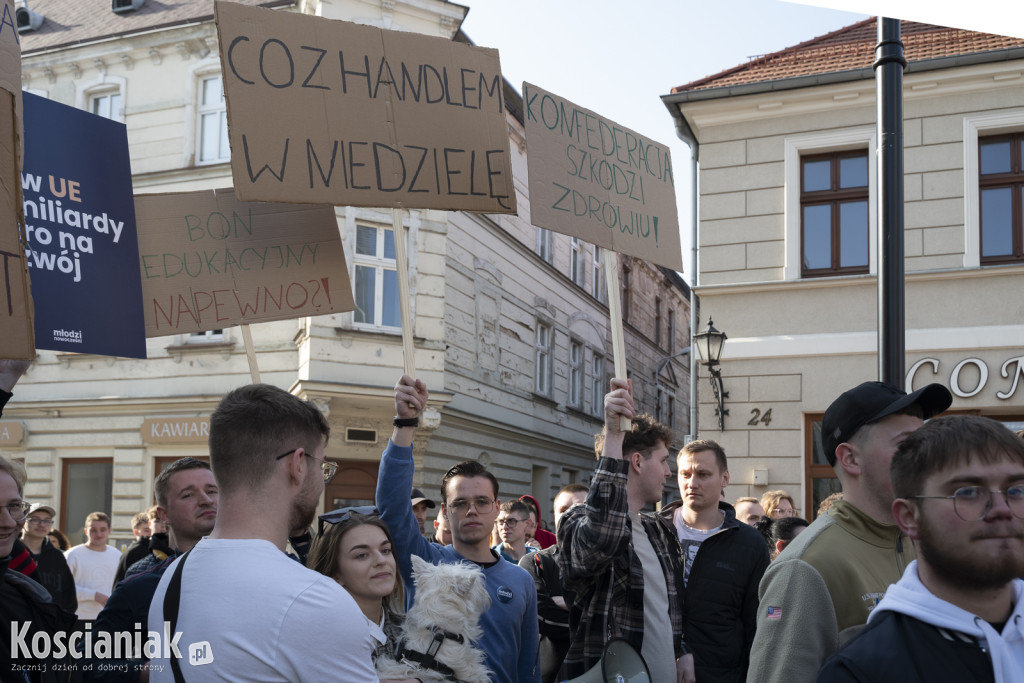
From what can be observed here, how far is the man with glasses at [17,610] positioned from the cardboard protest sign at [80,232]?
1.99ft

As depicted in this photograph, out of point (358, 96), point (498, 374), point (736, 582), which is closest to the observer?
point (358, 96)

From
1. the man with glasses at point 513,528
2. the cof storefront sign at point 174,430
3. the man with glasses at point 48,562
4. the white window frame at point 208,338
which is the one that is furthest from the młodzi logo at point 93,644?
the white window frame at point 208,338

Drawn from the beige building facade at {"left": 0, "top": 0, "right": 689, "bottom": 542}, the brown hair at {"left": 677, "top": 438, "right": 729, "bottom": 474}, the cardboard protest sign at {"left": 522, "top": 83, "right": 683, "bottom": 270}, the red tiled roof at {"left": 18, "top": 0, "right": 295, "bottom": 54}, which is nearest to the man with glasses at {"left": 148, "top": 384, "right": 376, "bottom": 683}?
the cardboard protest sign at {"left": 522, "top": 83, "right": 683, "bottom": 270}

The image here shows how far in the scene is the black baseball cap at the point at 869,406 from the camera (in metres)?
2.77

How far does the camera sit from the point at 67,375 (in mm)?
18391

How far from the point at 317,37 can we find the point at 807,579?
2.94 metres

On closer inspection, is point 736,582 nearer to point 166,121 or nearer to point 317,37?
point 317,37

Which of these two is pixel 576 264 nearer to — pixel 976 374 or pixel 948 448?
pixel 976 374

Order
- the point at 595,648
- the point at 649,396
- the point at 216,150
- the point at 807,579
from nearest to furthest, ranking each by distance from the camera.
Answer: the point at 807,579, the point at 595,648, the point at 216,150, the point at 649,396

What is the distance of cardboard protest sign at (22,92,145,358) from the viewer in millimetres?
3838

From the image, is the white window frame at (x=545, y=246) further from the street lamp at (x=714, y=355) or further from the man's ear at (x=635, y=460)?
the man's ear at (x=635, y=460)

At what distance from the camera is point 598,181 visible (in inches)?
182

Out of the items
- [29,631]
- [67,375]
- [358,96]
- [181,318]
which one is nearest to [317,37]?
[358,96]

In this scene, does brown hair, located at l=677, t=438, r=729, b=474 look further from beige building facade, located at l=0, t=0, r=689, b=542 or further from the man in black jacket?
beige building facade, located at l=0, t=0, r=689, b=542
